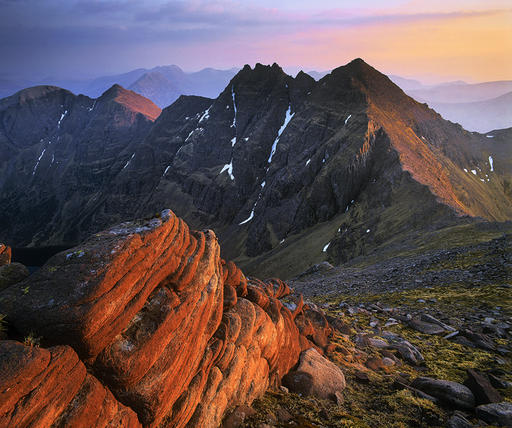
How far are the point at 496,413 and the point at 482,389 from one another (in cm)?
156

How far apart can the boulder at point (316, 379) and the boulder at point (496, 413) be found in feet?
18.7

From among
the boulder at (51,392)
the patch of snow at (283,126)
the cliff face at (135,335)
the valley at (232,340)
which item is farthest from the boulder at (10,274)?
the patch of snow at (283,126)

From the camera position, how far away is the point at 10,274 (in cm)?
1151

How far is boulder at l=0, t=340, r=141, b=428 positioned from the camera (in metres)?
7.44

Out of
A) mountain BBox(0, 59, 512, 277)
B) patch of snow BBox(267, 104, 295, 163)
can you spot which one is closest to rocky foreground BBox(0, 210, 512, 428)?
mountain BBox(0, 59, 512, 277)

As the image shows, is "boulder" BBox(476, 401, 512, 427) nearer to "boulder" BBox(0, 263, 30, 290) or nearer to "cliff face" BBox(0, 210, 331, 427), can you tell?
"cliff face" BBox(0, 210, 331, 427)

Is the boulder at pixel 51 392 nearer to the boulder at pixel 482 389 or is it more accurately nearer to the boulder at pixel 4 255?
the boulder at pixel 4 255

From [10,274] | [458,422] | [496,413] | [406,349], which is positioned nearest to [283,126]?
[406,349]

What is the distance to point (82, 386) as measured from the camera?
9.02m

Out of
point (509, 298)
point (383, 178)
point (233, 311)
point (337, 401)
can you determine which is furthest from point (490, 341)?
point (383, 178)

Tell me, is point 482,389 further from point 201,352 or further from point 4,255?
point 4,255

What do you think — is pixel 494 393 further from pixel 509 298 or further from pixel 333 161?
pixel 333 161

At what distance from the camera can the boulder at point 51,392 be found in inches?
293

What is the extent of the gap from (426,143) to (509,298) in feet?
406
